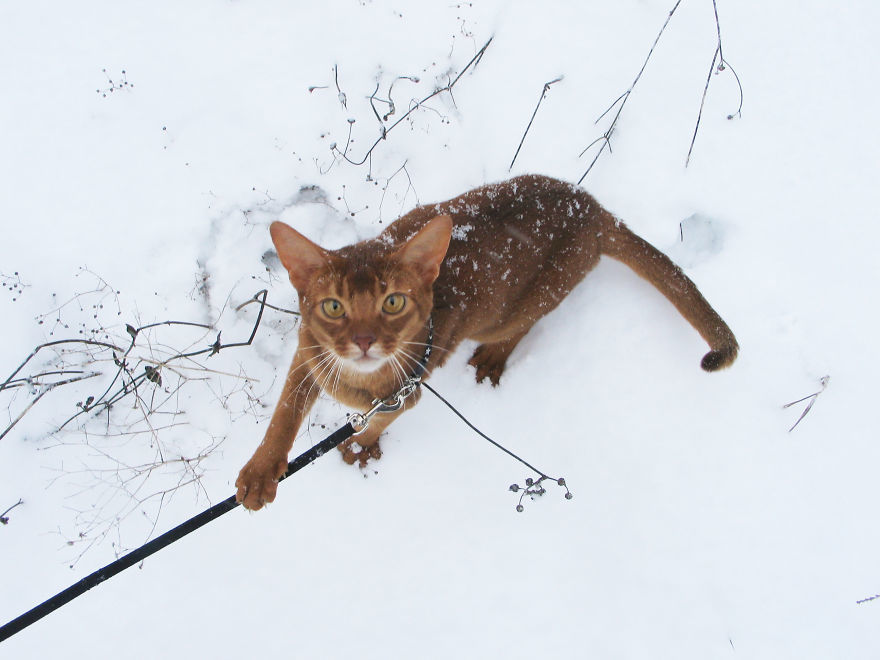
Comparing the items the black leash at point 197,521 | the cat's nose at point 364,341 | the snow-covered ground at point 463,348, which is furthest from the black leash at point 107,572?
the snow-covered ground at point 463,348

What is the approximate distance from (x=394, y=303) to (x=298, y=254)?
0.38m

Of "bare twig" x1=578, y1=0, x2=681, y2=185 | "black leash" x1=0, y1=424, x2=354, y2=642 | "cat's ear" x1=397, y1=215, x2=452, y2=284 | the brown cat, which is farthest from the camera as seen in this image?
"bare twig" x1=578, y1=0, x2=681, y2=185

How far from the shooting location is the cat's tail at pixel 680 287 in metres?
2.62

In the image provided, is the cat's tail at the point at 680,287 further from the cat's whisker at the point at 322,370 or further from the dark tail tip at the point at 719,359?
the cat's whisker at the point at 322,370

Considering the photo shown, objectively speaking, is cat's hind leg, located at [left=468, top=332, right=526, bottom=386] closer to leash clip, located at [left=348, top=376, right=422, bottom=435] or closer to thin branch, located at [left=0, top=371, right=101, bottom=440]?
leash clip, located at [left=348, top=376, right=422, bottom=435]

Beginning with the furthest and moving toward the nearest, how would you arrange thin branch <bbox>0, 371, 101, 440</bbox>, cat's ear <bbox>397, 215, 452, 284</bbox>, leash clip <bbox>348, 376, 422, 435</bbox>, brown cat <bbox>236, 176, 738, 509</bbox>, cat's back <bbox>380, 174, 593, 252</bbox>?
thin branch <bbox>0, 371, 101, 440</bbox>, cat's back <bbox>380, 174, 593, 252</bbox>, leash clip <bbox>348, 376, 422, 435</bbox>, brown cat <bbox>236, 176, 738, 509</bbox>, cat's ear <bbox>397, 215, 452, 284</bbox>

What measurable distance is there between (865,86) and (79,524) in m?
4.98

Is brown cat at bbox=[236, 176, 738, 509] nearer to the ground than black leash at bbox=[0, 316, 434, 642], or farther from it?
farther from it

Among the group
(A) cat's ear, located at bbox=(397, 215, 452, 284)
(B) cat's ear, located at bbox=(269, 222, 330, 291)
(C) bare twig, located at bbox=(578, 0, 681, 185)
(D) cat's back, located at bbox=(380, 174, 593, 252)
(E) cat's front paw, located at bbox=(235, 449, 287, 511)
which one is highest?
(C) bare twig, located at bbox=(578, 0, 681, 185)

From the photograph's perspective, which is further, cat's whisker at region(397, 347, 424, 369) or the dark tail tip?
the dark tail tip

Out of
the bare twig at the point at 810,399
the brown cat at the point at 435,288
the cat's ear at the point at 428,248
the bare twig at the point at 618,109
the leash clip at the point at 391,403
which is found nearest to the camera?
the cat's ear at the point at 428,248

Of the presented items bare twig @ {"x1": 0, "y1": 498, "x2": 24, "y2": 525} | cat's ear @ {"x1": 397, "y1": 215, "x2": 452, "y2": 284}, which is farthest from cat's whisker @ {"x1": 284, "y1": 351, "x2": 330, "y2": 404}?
bare twig @ {"x1": 0, "y1": 498, "x2": 24, "y2": 525}

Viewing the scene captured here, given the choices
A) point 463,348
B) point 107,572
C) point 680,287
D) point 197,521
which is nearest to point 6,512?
point 107,572

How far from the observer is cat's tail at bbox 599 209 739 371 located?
2623 millimetres
